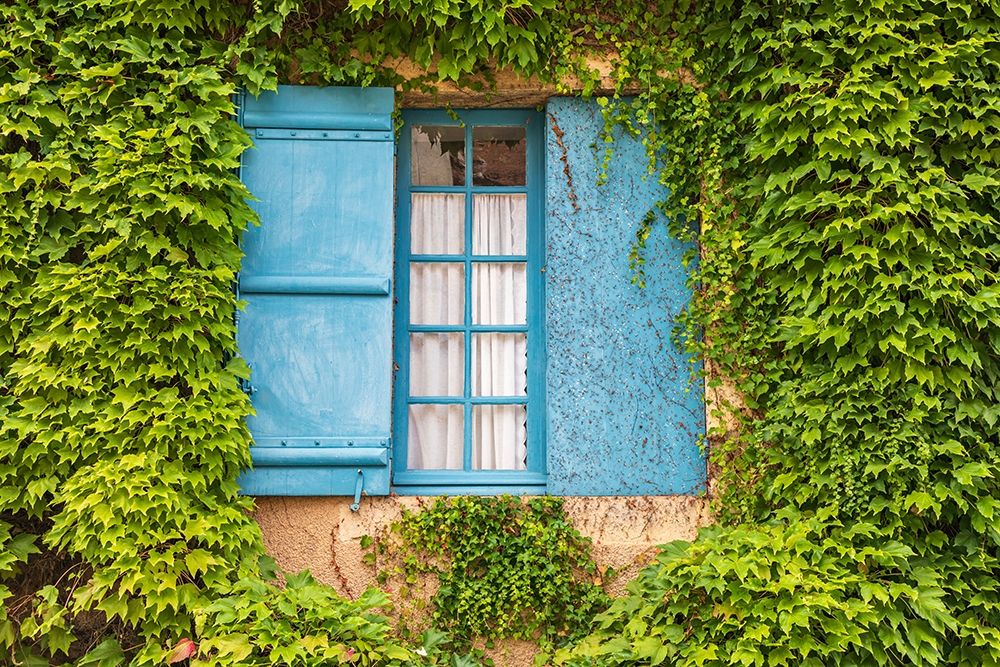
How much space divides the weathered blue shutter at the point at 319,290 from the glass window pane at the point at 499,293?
1.61 feet

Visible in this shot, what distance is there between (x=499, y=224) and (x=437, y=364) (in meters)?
0.77

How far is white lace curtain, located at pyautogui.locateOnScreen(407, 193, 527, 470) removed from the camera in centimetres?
450

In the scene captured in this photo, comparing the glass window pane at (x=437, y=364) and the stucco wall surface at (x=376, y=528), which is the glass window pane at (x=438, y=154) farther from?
the stucco wall surface at (x=376, y=528)

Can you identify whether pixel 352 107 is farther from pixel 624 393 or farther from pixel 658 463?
pixel 658 463

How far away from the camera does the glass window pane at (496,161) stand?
4656 mm

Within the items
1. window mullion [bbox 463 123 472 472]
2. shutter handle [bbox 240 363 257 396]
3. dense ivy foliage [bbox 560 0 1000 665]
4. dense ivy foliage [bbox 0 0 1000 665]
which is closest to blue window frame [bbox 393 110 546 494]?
window mullion [bbox 463 123 472 472]

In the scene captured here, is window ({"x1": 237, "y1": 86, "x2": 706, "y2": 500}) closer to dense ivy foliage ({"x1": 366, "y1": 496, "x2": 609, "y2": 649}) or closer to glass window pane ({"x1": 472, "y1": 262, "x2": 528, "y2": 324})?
glass window pane ({"x1": 472, "y1": 262, "x2": 528, "y2": 324})

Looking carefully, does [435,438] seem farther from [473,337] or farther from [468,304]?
[468,304]

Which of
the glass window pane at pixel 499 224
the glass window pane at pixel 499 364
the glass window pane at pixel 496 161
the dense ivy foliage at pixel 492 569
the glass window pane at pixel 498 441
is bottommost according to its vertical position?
the dense ivy foliage at pixel 492 569

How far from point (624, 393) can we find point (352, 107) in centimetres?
188

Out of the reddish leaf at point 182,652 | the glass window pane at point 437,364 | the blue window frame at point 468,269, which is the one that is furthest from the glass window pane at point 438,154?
the reddish leaf at point 182,652

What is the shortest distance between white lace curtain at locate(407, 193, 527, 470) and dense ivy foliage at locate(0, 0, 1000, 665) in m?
0.71

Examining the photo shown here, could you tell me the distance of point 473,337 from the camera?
4566 mm

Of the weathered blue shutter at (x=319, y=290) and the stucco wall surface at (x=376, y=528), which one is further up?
the weathered blue shutter at (x=319, y=290)
